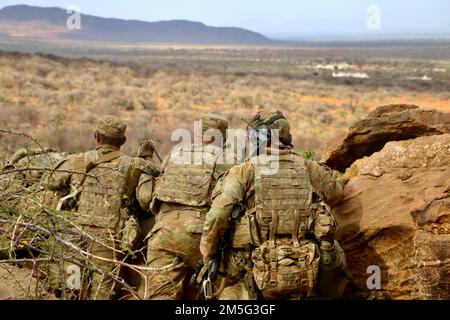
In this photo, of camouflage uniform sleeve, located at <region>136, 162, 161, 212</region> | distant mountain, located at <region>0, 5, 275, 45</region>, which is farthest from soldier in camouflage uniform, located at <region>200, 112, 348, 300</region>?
distant mountain, located at <region>0, 5, 275, 45</region>

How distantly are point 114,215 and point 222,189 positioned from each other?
1.29m

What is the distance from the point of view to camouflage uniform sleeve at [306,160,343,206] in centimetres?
439

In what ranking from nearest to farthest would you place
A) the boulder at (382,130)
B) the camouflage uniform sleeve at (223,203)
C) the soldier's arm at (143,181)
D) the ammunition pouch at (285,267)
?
the ammunition pouch at (285,267) < the camouflage uniform sleeve at (223,203) < the soldier's arm at (143,181) < the boulder at (382,130)

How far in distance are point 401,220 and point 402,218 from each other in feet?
0.06

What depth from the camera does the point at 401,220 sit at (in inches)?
178

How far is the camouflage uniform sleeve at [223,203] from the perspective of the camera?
4141 millimetres

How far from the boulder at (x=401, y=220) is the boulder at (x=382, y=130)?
503 mm

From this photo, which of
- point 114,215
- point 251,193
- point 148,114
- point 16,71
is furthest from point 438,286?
point 16,71

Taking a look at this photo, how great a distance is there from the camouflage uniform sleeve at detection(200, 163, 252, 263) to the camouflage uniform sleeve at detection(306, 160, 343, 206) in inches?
18.7

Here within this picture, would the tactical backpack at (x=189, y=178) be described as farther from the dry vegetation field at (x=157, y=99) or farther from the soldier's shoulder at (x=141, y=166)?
the dry vegetation field at (x=157, y=99)

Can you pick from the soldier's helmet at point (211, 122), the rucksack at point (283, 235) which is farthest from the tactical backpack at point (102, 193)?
the rucksack at point (283, 235)

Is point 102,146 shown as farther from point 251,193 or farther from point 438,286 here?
point 438,286

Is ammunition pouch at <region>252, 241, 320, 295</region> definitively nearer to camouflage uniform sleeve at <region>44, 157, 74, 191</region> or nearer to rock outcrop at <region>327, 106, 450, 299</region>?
rock outcrop at <region>327, 106, 450, 299</region>
